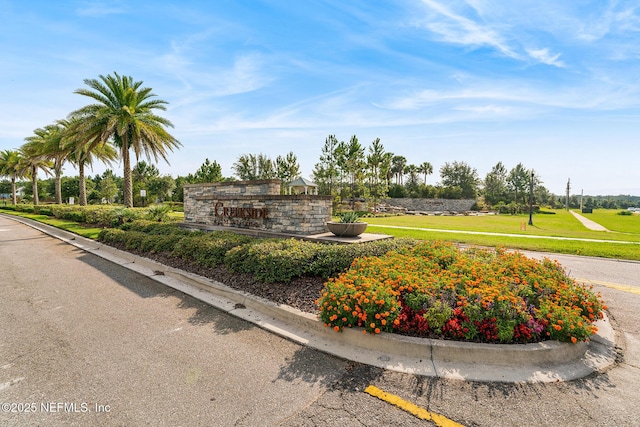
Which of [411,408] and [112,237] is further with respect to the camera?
[112,237]

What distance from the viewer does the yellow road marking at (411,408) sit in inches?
103

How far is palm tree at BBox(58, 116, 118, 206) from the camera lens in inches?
744

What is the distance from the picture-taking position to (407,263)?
556 cm

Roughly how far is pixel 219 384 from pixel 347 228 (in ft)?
21.3

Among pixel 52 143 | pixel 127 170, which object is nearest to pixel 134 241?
pixel 127 170

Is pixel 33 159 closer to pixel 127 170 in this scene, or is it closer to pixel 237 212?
pixel 127 170

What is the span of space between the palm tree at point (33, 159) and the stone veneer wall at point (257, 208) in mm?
23549

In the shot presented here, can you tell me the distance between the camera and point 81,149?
21.1m

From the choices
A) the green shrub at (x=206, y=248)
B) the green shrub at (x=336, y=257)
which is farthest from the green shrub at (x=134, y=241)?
the green shrub at (x=336, y=257)

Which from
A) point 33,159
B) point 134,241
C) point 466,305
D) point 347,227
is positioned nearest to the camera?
point 466,305

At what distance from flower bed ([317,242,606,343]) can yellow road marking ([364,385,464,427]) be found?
810 millimetres

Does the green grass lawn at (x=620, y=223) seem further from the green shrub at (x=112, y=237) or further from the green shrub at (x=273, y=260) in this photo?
the green shrub at (x=112, y=237)

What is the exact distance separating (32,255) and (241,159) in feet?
142

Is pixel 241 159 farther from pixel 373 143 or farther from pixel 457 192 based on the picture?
pixel 457 192
